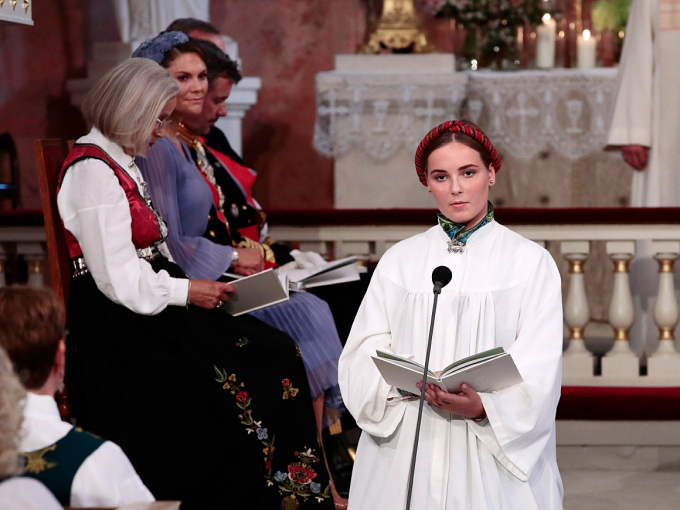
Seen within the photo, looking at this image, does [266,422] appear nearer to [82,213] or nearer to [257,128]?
[82,213]

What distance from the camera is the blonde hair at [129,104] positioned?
3.28 metres

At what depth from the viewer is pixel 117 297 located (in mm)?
3152

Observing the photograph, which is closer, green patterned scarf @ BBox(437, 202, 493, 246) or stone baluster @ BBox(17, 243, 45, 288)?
green patterned scarf @ BBox(437, 202, 493, 246)

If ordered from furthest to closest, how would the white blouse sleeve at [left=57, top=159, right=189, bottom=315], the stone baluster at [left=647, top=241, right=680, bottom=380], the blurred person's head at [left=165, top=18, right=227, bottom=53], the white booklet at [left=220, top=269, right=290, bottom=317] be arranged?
1. the blurred person's head at [left=165, top=18, right=227, bottom=53]
2. the stone baluster at [left=647, top=241, right=680, bottom=380]
3. the white booklet at [left=220, top=269, right=290, bottom=317]
4. the white blouse sleeve at [left=57, top=159, right=189, bottom=315]

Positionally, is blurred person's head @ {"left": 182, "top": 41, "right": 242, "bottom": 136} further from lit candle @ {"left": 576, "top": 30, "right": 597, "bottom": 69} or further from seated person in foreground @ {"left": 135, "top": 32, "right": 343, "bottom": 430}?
lit candle @ {"left": 576, "top": 30, "right": 597, "bottom": 69}

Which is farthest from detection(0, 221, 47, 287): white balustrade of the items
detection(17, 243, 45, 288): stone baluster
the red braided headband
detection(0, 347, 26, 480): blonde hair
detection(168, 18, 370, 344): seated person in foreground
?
detection(0, 347, 26, 480): blonde hair

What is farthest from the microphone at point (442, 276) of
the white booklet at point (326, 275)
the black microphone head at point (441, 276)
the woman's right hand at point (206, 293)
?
the white booklet at point (326, 275)

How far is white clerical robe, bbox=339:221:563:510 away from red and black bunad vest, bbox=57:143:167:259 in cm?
106

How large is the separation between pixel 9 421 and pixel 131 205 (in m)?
1.88

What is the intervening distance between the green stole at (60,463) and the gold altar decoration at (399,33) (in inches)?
214

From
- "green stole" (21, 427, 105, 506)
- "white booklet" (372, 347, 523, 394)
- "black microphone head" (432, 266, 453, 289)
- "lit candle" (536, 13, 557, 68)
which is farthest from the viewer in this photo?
"lit candle" (536, 13, 557, 68)

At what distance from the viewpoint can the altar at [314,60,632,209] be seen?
6.52m

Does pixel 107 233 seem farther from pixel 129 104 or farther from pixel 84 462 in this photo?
pixel 84 462

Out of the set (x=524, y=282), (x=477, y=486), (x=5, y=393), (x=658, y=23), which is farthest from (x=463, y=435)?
(x=658, y=23)
